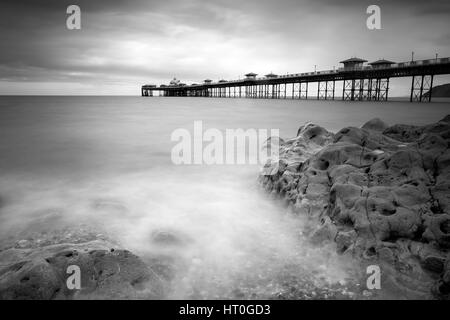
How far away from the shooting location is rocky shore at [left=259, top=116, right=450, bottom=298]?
3.39 meters

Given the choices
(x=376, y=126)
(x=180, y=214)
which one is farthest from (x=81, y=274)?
(x=376, y=126)

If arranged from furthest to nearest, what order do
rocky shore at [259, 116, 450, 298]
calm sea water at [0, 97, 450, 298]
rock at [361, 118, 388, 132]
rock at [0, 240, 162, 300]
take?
rock at [361, 118, 388, 132]
calm sea water at [0, 97, 450, 298]
rocky shore at [259, 116, 450, 298]
rock at [0, 240, 162, 300]

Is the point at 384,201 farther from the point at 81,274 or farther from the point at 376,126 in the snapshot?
the point at 376,126

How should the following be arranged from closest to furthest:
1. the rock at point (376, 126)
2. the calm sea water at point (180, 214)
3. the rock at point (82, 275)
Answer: the rock at point (82, 275), the calm sea water at point (180, 214), the rock at point (376, 126)

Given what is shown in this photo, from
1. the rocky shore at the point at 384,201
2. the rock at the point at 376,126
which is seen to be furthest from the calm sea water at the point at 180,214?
the rock at the point at 376,126

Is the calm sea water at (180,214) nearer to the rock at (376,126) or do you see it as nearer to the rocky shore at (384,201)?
the rocky shore at (384,201)

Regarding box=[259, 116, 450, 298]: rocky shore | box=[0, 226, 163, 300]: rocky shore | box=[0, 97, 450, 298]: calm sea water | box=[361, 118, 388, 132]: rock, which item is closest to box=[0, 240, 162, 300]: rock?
box=[0, 226, 163, 300]: rocky shore

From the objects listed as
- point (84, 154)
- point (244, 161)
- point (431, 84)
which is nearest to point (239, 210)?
point (244, 161)

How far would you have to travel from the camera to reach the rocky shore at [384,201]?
3391mm

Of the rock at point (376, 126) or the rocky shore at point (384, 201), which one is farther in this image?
the rock at point (376, 126)

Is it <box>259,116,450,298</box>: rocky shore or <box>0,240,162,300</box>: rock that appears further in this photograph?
<box>259,116,450,298</box>: rocky shore

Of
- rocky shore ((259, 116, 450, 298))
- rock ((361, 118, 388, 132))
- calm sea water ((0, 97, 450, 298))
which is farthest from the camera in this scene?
rock ((361, 118, 388, 132))

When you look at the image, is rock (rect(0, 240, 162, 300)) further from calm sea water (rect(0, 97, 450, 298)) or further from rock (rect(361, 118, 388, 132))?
rock (rect(361, 118, 388, 132))
